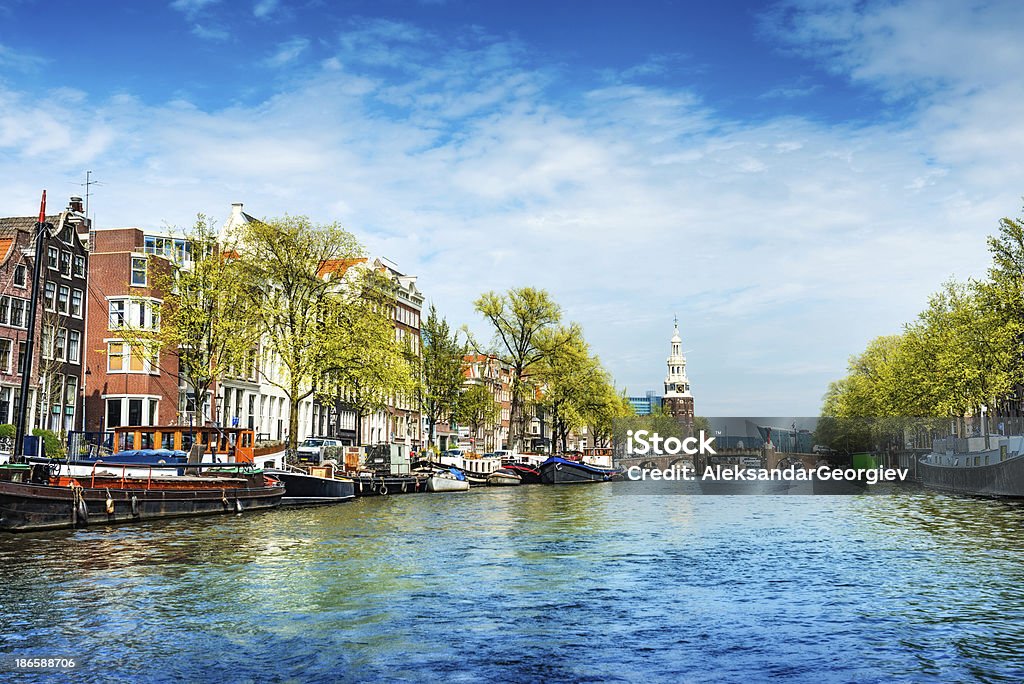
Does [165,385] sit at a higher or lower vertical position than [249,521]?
higher

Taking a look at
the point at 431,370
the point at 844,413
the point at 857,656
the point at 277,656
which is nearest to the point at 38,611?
the point at 277,656

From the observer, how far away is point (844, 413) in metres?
123

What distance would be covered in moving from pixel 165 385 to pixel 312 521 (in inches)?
1364

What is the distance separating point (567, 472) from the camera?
10344 cm

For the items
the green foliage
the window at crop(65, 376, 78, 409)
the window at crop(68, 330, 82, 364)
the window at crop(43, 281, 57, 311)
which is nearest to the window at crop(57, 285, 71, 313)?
the window at crop(43, 281, 57, 311)

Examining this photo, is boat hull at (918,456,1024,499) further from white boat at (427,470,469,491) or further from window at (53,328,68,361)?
window at (53,328,68,361)

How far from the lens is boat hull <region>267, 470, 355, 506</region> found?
54.6m

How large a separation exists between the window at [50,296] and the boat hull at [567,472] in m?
48.5

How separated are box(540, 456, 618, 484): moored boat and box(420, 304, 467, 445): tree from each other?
1125cm

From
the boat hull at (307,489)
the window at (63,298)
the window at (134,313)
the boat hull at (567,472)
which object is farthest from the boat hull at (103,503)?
the boat hull at (567,472)

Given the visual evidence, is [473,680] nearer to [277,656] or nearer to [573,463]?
[277,656]

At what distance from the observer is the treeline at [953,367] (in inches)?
2416

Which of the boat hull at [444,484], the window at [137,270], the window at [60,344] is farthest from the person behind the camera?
the boat hull at [444,484]

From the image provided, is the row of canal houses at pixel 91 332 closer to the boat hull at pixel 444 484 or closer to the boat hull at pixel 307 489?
the boat hull at pixel 444 484
